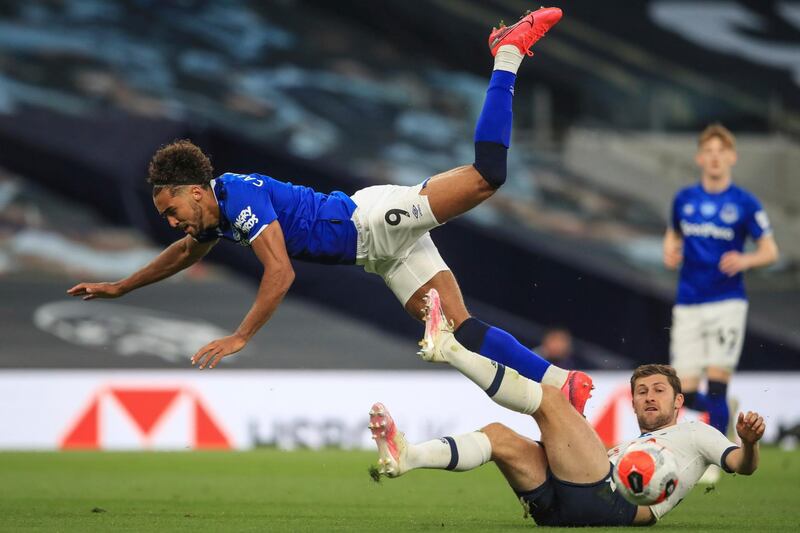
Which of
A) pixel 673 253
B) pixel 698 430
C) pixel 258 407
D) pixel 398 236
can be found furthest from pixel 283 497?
pixel 258 407

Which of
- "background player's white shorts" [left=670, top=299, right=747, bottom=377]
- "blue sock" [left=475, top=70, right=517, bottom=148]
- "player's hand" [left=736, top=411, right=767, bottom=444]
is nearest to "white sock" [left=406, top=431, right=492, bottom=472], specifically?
"player's hand" [left=736, top=411, right=767, bottom=444]

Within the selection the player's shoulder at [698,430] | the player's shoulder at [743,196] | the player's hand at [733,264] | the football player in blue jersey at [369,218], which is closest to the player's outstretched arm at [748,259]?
the player's hand at [733,264]

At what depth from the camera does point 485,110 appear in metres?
6.32

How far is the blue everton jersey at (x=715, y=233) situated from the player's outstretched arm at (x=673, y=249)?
73 millimetres

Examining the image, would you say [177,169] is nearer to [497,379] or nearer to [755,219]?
[497,379]

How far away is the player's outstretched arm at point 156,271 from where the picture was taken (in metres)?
6.66

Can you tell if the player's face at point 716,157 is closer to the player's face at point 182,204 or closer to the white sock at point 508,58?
the white sock at point 508,58

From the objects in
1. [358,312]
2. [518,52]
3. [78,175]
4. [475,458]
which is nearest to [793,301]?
[358,312]

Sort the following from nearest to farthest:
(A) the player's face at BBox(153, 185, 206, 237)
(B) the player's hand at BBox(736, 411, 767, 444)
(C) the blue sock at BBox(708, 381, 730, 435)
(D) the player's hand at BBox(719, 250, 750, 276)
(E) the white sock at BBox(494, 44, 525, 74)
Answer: (B) the player's hand at BBox(736, 411, 767, 444) → (A) the player's face at BBox(153, 185, 206, 237) → (E) the white sock at BBox(494, 44, 525, 74) → (C) the blue sock at BBox(708, 381, 730, 435) → (D) the player's hand at BBox(719, 250, 750, 276)

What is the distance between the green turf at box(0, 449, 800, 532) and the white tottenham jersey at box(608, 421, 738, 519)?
0.35 meters

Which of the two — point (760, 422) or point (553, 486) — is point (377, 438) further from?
point (760, 422)

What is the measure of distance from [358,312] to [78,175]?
152 inches

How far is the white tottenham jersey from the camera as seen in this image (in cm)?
526

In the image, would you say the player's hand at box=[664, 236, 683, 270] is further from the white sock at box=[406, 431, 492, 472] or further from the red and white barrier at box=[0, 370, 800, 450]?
the white sock at box=[406, 431, 492, 472]
